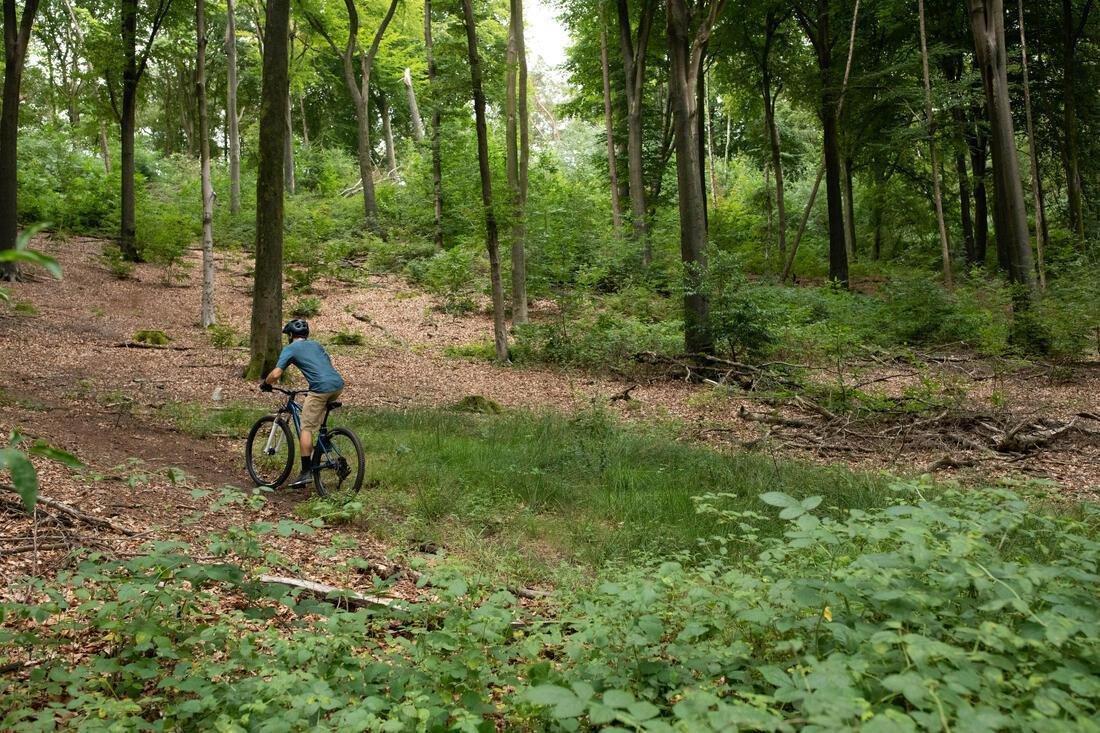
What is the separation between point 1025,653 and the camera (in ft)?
8.06

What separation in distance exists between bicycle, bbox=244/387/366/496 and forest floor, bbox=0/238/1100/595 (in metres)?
0.30

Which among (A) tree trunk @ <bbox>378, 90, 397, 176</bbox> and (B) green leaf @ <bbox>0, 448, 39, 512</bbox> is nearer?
(B) green leaf @ <bbox>0, 448, 39, 512</bbox>

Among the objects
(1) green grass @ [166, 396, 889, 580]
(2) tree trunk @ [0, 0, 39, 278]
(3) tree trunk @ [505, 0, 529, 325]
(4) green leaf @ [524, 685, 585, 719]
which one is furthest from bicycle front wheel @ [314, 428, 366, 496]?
(2) tree trunk @ [0, 0, 39, 278]

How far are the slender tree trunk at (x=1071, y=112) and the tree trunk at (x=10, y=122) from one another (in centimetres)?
2715

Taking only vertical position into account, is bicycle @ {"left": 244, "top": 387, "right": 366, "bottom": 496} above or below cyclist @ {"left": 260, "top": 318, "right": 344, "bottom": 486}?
below

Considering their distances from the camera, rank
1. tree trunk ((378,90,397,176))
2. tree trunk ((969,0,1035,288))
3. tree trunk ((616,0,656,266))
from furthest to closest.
Result: tree trunk ((378,90,397,176))
tree trunk ((616,0,656,266))
tree trunk ((969,0,1035,288))

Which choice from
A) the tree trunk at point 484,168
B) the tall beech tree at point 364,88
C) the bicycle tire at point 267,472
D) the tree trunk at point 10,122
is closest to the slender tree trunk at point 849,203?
the tree trunk at point 484,168

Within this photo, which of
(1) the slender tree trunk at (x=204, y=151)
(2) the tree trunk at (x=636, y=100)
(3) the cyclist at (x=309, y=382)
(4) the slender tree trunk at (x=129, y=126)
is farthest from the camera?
(2) the tree trunk at (x=636, y=100)

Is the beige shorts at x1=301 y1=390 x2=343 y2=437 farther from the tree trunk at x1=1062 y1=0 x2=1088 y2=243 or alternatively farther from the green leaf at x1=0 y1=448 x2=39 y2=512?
the tree trunk at x1=1062 y1=0 x2=1088 y2=243

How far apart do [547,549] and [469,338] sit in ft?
41.0

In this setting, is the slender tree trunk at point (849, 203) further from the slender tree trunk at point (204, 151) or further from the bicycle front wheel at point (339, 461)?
the bicycle front wheel at point (339, 461)

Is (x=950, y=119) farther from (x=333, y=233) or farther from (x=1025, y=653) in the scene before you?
(x=1025, y=653)

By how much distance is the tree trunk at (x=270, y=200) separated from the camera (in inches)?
484

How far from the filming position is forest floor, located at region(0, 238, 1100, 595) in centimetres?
626
